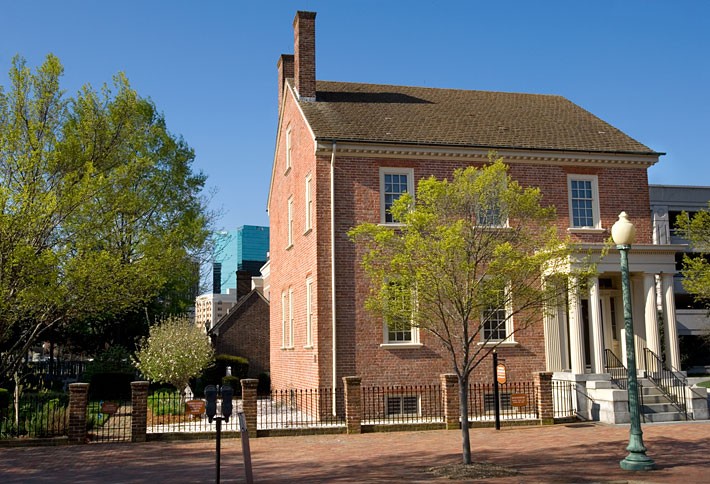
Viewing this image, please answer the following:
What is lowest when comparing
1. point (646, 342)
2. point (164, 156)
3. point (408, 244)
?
point (646, 342)

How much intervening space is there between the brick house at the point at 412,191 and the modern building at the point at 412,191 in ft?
0.12

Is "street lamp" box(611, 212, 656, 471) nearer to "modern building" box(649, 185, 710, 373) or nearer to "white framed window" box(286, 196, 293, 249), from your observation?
"white framed window" box(286, 196, 293, 249)

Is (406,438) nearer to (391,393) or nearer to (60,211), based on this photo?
(391,393)

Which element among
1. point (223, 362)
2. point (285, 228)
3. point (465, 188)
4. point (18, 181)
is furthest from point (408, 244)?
point (223, 362)

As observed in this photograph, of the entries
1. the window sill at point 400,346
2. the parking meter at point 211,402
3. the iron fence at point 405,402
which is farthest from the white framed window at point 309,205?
the parking meter at point 211,402

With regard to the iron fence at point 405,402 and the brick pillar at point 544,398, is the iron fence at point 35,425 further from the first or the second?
the brick pillar at point 544,398

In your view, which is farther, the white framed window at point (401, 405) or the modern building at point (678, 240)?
the modern building at point (678, 240)

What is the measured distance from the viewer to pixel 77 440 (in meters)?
17.3

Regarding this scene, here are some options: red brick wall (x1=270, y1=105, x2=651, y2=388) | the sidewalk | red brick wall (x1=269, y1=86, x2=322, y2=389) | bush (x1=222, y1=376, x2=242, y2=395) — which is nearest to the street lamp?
the sidewalk

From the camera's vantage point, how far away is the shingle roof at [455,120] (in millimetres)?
22656

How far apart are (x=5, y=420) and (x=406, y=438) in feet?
33.8

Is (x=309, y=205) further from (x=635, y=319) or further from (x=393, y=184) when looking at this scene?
(x=635, y=319)

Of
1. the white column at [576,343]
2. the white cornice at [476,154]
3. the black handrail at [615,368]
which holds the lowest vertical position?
the black handrail at [615,368]

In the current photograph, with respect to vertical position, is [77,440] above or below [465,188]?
below
